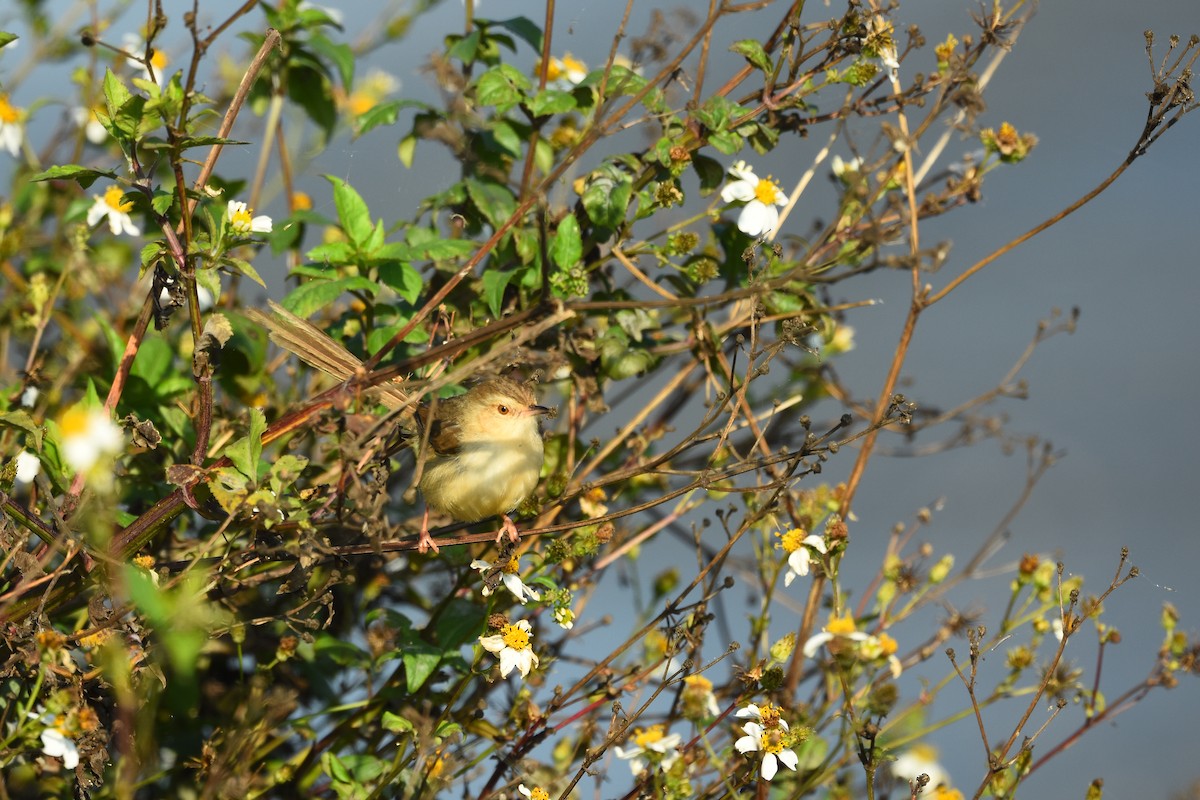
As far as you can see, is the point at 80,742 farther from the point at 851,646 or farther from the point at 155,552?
the point at 851,646

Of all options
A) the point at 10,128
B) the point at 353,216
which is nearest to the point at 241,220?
the point at 353,216

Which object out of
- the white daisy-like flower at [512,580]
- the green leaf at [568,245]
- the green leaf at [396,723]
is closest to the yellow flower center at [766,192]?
the green leaf at [568,245]

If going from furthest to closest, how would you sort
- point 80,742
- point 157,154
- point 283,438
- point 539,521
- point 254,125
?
point 254,125
point 539,521
point 283,438
point 157,154
point 80,742

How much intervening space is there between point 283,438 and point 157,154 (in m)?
0.57

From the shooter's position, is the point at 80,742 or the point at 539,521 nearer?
the point at 80,742

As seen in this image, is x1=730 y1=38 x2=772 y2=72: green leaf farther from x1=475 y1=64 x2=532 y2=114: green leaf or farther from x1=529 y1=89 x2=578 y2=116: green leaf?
x1=475 y1=64 x2=532 y2=114: green leaf

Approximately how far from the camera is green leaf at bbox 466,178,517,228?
2541mm

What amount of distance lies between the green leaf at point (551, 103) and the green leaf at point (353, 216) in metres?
0.42

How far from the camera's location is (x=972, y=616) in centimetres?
268

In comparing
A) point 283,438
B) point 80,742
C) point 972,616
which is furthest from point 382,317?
point 972,616

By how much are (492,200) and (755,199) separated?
58 centimetres

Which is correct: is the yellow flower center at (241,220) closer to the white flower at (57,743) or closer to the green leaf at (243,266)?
the green leaf at (243,266)

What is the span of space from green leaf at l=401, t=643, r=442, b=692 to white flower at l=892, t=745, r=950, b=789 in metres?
0.93

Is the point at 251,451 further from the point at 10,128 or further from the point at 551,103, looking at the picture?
the point at 10,128
